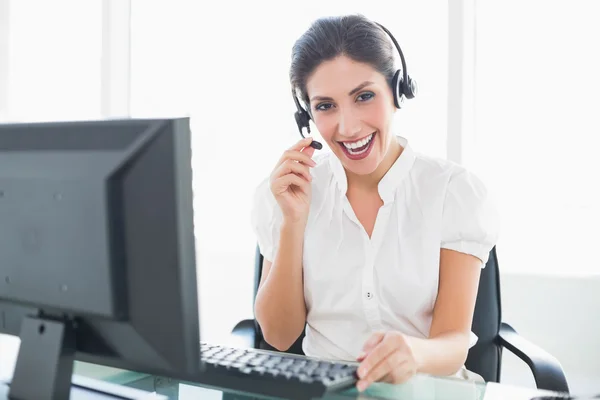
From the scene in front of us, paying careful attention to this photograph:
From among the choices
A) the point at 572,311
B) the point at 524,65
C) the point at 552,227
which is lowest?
the point at 572,311

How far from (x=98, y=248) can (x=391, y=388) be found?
487 millimetres

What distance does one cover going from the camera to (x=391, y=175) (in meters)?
1.63

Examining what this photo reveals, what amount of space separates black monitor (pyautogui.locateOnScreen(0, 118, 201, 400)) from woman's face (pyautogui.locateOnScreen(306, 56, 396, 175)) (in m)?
0.75

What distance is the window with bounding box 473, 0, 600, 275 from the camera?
2.32 metres

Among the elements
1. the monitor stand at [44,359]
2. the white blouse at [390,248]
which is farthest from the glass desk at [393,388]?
the white blouse at [390,248]

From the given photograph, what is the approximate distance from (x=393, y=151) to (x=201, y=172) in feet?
5.02

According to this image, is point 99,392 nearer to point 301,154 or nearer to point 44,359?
point 44,359

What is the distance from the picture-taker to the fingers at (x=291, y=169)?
1.52m

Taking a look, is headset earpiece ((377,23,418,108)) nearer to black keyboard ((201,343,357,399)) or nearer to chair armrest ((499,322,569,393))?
chair armrest ((499,322,569,393))

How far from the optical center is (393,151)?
167 centimetres

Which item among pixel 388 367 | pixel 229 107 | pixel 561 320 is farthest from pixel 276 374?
pixel 229 107

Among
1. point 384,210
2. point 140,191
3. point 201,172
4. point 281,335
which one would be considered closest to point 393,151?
point 384,210

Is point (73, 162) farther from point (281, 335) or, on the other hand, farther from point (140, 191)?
point (281, 335)

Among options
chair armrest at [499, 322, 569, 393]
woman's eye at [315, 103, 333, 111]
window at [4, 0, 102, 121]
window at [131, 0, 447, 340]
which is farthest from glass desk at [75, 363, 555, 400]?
window at [4, 0, 102, 121]
